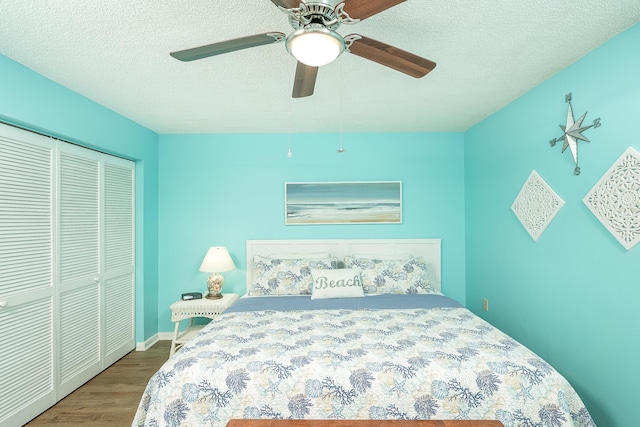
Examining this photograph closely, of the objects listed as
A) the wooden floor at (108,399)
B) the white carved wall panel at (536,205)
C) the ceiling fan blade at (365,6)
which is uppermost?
the ceiling fan blade at (365,6)

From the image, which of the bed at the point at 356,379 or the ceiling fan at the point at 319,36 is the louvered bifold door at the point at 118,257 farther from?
the ceiling fan at the point at 319,36

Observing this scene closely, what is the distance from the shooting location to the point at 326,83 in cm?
243

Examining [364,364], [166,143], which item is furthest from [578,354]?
[166,143]

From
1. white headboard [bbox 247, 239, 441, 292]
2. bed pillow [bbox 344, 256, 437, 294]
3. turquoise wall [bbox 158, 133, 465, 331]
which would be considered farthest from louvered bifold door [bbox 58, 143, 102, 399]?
bed pillow [bbox 344, 256, 437, 294]

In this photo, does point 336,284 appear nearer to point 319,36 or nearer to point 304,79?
point 304,79

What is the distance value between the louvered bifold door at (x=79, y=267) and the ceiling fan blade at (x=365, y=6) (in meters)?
2.51

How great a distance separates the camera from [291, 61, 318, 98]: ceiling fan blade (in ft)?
5.22

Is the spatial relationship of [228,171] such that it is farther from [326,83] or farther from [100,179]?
[326,83]

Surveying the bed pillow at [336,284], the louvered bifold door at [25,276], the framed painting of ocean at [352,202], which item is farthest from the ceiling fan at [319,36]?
the framed painting of ocean at [352,202]

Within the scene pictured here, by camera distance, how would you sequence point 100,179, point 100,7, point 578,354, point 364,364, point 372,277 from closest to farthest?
point 100,7
point 364,364
point 578,354
point 100,179
point 372,277

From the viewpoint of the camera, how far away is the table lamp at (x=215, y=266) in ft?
11.0

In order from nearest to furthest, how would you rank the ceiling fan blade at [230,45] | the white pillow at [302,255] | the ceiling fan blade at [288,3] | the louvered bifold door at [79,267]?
the ceiling fan blade at [288,3], the ceiling fan blade at [230,45], the louvered bifold door at [79,267], the white pillow at [302,255]

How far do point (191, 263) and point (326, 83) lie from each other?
2.53 metres

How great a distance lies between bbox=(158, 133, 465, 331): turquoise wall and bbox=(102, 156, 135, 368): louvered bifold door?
15.9 inches
